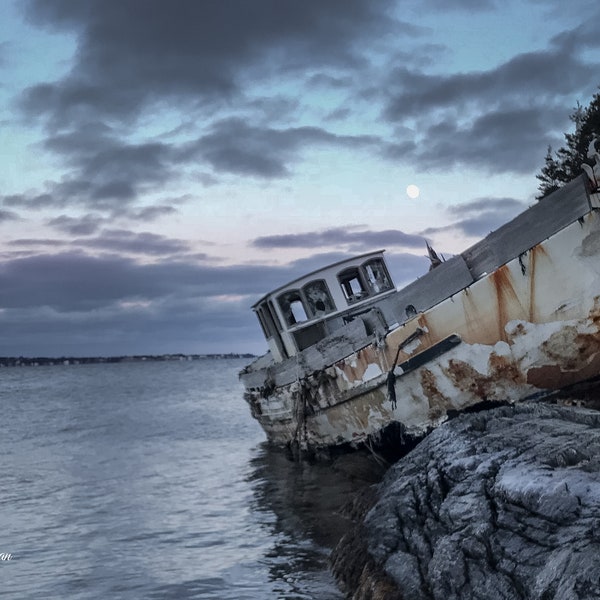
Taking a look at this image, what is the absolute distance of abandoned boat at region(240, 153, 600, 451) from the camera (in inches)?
349

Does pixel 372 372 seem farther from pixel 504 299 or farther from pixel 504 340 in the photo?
pixel 504 299

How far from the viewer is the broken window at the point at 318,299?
48.2 ft

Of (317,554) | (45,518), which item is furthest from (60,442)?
(317,554)

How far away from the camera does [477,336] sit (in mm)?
9586

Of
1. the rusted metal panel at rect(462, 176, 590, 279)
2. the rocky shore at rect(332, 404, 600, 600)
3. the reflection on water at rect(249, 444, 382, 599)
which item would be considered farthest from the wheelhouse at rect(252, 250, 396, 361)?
the rocky shore at rect(332, 404, 600, 600)

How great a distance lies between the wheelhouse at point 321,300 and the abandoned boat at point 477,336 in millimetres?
1612

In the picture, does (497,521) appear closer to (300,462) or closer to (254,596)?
(254,596)

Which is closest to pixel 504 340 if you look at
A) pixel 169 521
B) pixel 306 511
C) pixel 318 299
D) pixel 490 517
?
pixel 306 511

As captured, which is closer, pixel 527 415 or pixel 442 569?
pixel 442 569

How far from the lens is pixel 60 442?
25.5m

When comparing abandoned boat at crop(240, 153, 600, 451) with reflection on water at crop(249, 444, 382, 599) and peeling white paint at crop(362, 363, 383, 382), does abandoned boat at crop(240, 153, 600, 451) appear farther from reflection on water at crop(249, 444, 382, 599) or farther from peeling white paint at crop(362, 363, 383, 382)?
reflection on water at crop(249, 444, 382, 599)

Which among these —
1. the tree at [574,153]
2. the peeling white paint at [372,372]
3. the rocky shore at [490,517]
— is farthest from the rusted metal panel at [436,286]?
the tree at [574,153]

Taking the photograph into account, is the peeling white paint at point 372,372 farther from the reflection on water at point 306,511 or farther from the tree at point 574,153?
the tree at point 574,153

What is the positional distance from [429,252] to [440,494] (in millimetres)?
7051
